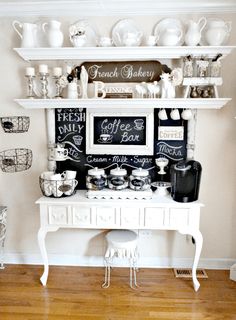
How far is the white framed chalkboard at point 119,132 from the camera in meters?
2.56

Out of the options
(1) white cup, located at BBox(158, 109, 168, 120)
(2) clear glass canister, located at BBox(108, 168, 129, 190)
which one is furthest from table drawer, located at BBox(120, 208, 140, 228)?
(1) white cup, located at BBox(158, 109, 168, 120)

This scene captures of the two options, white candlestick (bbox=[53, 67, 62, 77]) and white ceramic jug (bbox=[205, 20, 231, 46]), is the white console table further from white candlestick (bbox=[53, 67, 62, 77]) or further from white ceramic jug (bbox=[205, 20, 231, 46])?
white ceramic jug (bbox=[205, 20, 231, 46])

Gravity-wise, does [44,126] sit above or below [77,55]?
below

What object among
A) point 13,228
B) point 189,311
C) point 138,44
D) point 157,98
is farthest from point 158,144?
point 13,228

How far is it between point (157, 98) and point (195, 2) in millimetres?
807

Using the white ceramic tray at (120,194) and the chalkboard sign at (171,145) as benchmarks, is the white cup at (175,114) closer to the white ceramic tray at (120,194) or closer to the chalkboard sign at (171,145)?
the chalkboard sign at (171,145)

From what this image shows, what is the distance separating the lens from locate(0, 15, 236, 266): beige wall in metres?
2.55

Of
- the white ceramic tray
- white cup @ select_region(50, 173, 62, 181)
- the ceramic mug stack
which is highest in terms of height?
white cup @ select_region(50, 173, 62, 181)

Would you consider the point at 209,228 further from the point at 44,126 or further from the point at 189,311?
the point at 44,126

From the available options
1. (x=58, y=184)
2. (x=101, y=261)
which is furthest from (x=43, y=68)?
(x=101, y=261)

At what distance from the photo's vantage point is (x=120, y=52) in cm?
236

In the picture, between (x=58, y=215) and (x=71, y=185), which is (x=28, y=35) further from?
(x=58, y=215)

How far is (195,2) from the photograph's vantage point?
2350 millimetres

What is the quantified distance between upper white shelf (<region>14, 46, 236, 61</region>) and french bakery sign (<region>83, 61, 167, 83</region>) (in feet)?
0.20
